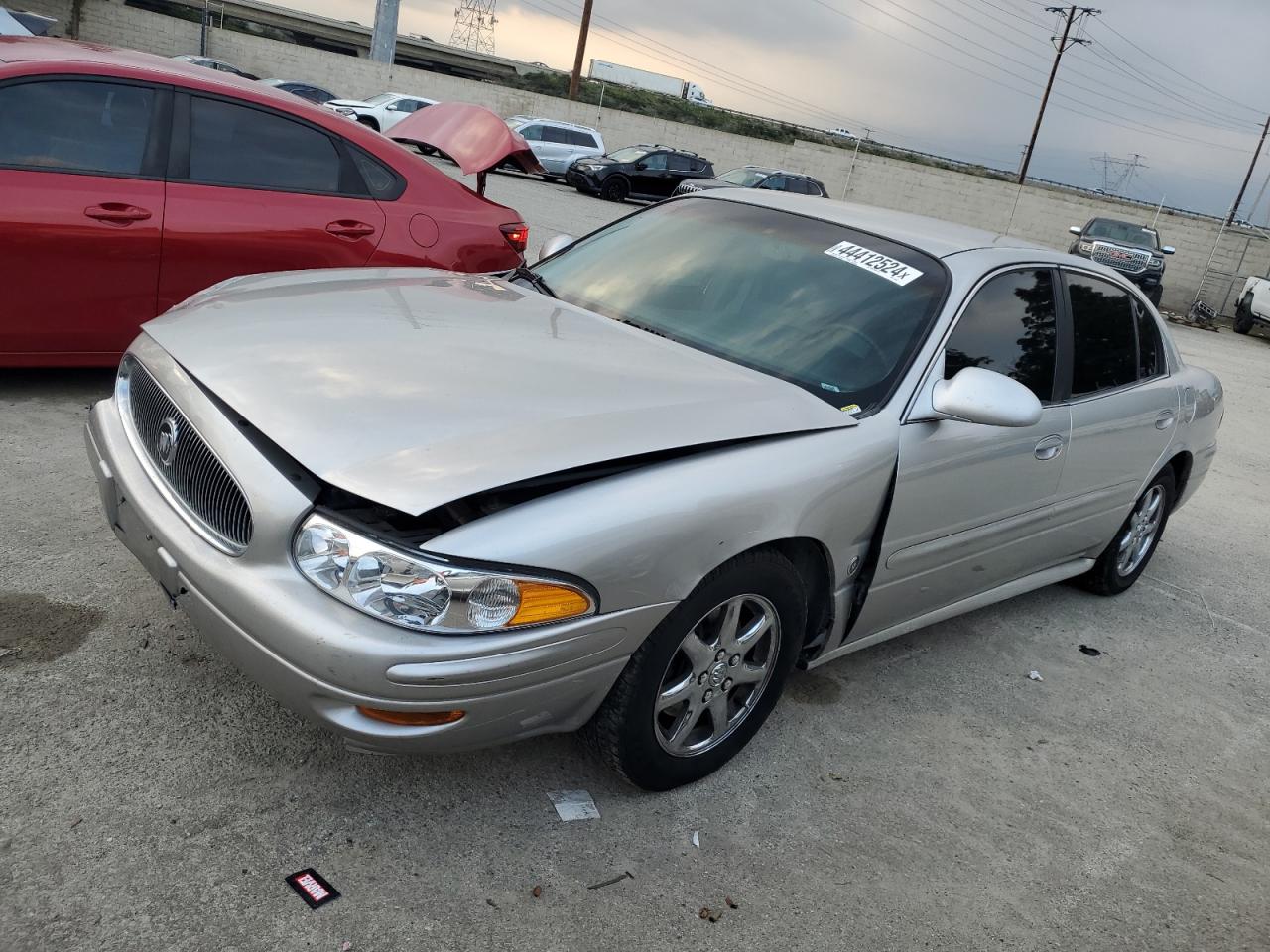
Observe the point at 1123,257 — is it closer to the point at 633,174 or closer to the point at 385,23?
the point at 633,174

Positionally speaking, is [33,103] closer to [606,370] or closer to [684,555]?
[606,370]

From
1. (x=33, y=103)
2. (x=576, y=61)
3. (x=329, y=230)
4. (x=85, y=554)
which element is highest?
(x=576, y=61)

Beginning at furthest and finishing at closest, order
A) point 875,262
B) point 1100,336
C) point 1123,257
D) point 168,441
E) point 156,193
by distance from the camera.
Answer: point 1123,257
point 156,193
point 1100,336
point 875,262
point 168,441

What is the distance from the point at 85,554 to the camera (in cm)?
350

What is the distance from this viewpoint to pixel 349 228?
5.06 metres

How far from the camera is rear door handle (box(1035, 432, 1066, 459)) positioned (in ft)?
11.9

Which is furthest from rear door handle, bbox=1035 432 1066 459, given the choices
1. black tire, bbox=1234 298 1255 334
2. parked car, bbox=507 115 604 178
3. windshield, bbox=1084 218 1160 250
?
parked car, bbox=507 115 604 178

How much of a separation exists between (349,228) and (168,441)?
264 centimetres

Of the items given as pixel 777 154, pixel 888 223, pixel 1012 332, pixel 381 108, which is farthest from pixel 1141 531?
pixel 777 154

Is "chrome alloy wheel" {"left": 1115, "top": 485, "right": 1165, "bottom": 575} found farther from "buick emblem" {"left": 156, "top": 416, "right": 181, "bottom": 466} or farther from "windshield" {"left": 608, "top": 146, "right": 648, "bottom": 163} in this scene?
"windshield" {"left": 608, "top": 146, "right": 648, "bottom": 163}

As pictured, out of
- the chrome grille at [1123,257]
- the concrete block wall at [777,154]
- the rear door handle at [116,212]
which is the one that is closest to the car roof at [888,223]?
the rear door handle at [116,212]

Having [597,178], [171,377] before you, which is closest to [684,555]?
[171,377]

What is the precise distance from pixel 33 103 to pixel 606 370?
3.13m

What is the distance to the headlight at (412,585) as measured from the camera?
2160mm
